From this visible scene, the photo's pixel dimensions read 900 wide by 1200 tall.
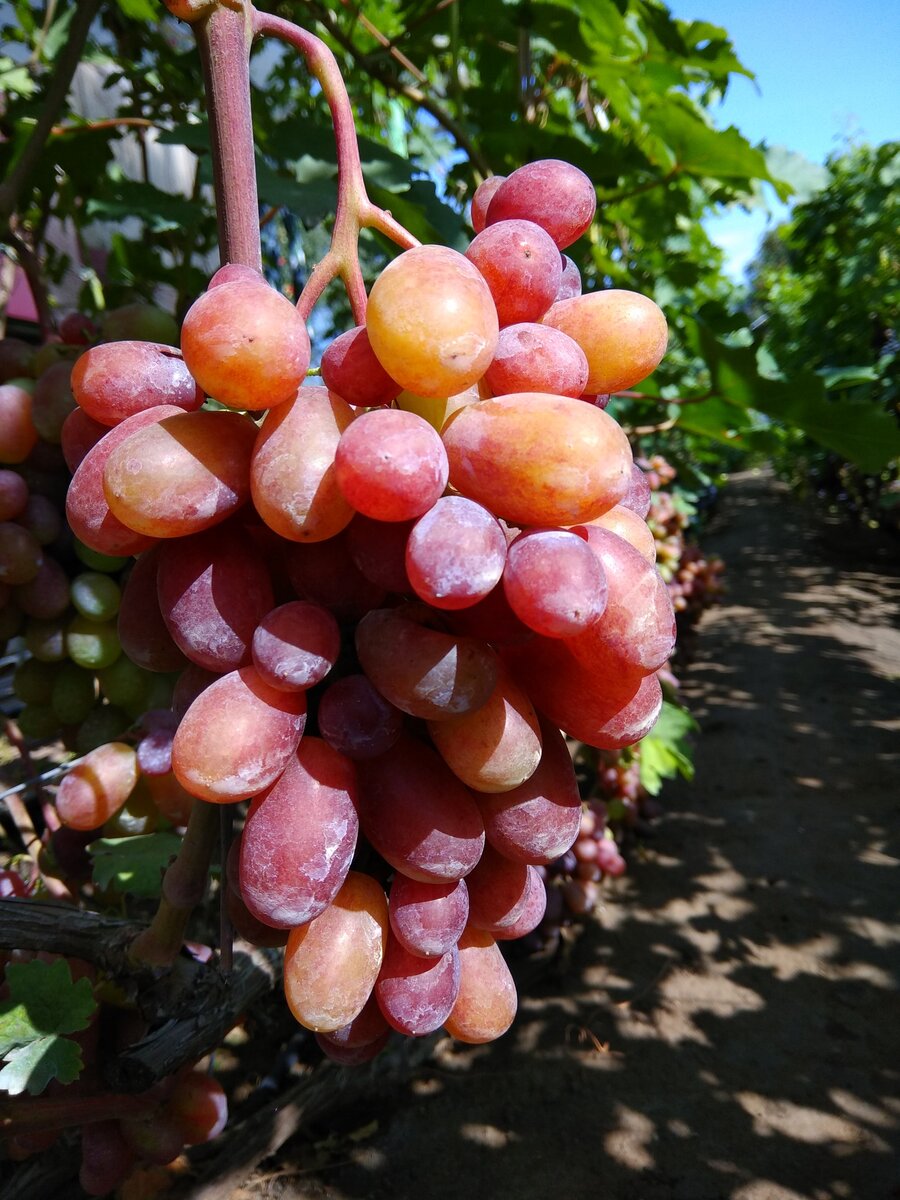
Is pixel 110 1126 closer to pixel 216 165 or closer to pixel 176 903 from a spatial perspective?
pixel 176 903

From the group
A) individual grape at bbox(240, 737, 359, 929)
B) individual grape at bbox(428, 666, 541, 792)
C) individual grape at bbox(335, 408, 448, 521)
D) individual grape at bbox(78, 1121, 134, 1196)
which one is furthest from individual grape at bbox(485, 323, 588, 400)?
individual grape at bbox(78, 1121, 134, 1196)

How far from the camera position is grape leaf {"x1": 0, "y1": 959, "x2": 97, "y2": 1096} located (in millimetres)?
709

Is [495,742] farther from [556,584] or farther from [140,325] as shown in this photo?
[140,325]

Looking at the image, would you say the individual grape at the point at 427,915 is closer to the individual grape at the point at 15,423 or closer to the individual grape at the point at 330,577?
the individual grape at the point at 330,577

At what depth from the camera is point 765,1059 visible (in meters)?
2.12

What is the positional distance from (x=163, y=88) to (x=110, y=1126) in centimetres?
209

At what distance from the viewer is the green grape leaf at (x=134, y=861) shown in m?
0.99

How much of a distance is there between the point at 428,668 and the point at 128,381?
32 centimetres

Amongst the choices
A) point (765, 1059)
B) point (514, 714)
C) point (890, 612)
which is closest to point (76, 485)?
point (514, 714)

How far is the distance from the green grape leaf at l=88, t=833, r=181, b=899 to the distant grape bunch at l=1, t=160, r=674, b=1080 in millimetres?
464

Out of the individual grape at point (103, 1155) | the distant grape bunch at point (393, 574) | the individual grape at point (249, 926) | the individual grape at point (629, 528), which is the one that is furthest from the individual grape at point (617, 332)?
the individual grape at point (103, 1155)

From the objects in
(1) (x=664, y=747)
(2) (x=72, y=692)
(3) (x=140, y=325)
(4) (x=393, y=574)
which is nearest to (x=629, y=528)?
(4) (x=393, y=574)

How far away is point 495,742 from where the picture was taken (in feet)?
1.64

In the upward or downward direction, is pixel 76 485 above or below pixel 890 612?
above
